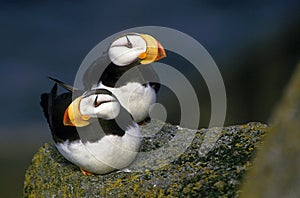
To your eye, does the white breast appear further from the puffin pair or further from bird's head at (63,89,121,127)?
bird's head at (63,89,121,127)

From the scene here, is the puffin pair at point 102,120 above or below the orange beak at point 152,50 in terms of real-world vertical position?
below

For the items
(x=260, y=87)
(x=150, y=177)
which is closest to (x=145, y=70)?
(x=150, y=177)

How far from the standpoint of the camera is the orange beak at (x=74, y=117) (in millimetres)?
3951

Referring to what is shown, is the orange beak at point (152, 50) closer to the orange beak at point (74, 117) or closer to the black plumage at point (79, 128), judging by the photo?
the black plumage at point (79, 128)

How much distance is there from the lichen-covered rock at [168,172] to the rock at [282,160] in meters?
1.35

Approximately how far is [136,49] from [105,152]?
1.06 meters

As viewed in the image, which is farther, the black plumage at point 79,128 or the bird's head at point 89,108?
the black plumage at point 79,128

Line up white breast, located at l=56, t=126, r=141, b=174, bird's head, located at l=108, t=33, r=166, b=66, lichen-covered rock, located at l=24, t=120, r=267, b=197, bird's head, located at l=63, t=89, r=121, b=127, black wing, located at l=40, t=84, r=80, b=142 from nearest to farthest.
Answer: lichen-covered rock, located at l=24, t=120, r=267, b=197 < bird's head, located at l=63, t=89, r=121, b=127 < white breast, located at l=56, t=126, r=141, b=174 < black wing, located at l=40, t=84, r=80, b=142 < bird's head, located at l=108, t=33, r=166, b=66

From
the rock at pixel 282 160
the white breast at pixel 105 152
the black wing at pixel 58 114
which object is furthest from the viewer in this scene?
the black wing at pixel 58 114

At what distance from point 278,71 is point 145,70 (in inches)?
144

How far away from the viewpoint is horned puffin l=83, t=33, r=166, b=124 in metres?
4.78

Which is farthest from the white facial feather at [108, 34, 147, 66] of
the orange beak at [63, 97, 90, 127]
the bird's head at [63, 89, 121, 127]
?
the orange beak at [63, 97, 90, 127]

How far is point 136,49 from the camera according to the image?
4809 mm

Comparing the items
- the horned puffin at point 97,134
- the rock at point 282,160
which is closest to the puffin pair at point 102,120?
the horned puffin at point 97,134
